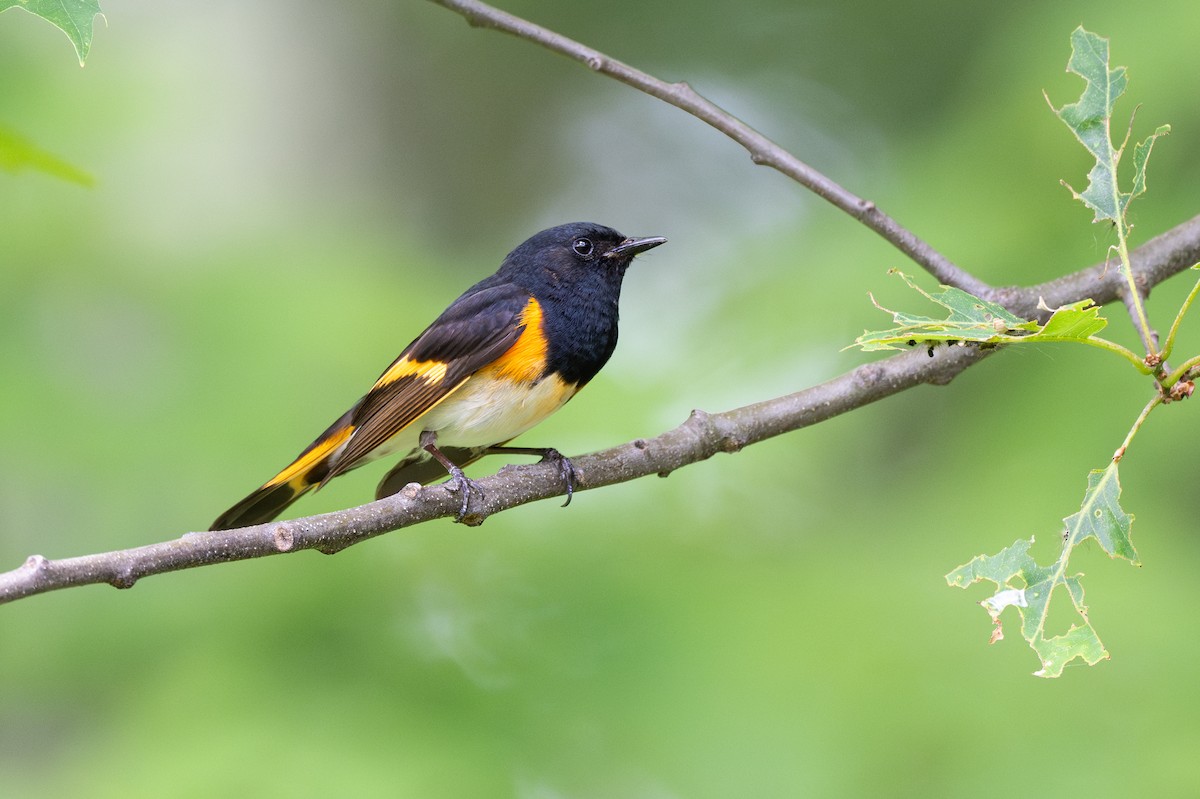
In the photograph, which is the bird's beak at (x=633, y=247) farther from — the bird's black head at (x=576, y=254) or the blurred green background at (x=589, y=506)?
the blurred green background at (x=589, y=506)

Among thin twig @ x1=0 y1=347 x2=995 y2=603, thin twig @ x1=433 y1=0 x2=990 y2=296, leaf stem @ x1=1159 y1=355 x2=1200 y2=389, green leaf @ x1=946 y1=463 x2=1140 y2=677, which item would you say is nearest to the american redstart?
thin twig @ x1=0 y1=347 x2=995 y2=603

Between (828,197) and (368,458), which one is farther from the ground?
(828,197)

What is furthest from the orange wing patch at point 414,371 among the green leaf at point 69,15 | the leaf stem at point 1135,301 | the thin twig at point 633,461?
the leaf stem at point 1135,301

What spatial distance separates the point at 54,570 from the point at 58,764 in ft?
4.99

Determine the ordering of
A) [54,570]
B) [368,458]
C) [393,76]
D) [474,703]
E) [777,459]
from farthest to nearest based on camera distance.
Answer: [393,76] → [777,459] → [368,458] → [474,703] → [54,570]

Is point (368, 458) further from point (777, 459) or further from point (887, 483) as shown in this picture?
point (887, 483)

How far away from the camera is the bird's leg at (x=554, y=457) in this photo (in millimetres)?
2381

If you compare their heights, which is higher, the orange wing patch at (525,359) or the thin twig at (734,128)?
the thin twig at (734,128)

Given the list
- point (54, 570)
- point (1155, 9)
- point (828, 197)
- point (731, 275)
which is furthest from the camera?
point (731, 275)

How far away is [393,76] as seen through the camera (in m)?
5.61

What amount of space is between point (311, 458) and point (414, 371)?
0.38 meters

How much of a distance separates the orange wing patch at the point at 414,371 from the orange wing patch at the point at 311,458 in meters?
0.20

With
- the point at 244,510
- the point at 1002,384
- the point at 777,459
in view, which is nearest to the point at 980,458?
the point at 1002,384

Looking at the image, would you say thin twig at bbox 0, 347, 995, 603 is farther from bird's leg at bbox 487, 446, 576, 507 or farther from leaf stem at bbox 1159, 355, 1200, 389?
leaf stem at bbox 1159, 355, 1200, 389
